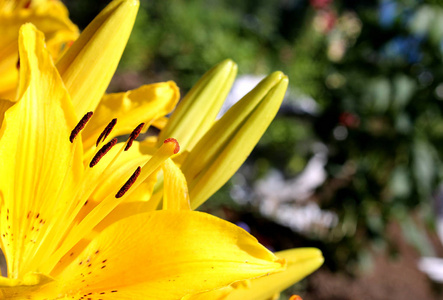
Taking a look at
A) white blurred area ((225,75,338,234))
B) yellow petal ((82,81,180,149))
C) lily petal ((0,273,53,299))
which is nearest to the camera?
lily petal ((0,273,53,299))

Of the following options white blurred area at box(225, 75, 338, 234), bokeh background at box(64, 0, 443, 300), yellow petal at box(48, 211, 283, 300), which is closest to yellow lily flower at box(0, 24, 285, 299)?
yellow petal at box(48, 211, 283, 300)

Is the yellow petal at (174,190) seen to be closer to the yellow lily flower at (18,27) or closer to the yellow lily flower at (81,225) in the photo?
the yellow lily flower at (81,225)

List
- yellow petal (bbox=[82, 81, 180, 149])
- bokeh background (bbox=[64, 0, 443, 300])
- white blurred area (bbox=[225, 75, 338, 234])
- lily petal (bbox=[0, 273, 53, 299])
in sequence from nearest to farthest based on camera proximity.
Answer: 1. lily petal (bbox=[0, 273, 53, 299])
2. yellow petal (bbox=[82, 81, 180, 149])
3. bokeh background (bbox=[64, 0, 443, 300])
4. white blurred area (bbox=[225, 75, 338, 234])

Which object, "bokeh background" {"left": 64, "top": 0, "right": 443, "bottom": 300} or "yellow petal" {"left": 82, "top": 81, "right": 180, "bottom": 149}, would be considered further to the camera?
"bokeh background" {"left": 64, "top": 0, "right": 443, "bottom": 300}

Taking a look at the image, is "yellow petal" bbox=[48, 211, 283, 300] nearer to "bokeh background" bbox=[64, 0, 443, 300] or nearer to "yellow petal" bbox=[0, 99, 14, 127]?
"yellow petal" bbox=[0, 99, 14, 127]

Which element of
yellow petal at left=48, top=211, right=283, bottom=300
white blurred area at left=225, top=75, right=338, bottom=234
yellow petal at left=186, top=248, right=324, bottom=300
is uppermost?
yellow petal at left=48, top=211, right=283, bottom=300

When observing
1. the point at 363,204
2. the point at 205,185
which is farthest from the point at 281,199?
the point at 205,185

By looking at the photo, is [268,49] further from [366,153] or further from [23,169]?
[23,169]

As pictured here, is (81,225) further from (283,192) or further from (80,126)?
(283,192)
